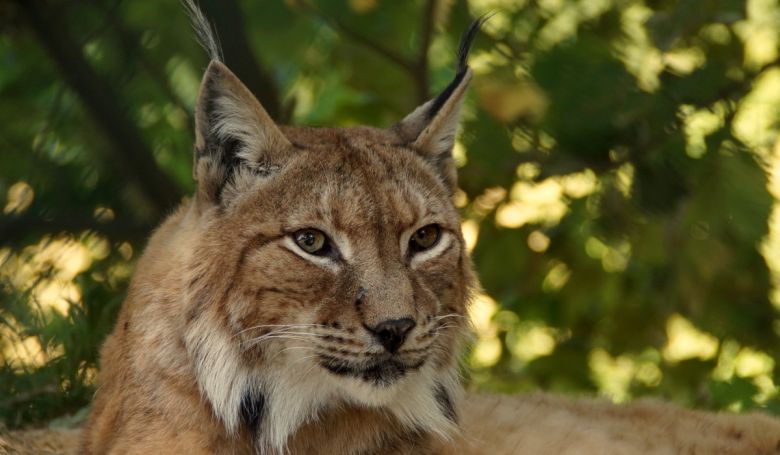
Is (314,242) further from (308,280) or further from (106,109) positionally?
(106,109)

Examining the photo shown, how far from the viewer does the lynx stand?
386 centimetres

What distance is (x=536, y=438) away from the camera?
4344mm

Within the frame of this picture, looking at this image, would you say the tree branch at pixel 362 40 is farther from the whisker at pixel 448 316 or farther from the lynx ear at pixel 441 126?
the whisker at pixel 448 316

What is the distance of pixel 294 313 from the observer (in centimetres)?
387

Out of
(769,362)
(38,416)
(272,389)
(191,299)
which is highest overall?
(191,299)

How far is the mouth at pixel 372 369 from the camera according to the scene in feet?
12.5

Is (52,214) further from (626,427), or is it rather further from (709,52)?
(709,52)

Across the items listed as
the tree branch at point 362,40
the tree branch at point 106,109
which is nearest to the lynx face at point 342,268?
the tree branch at point 362,40

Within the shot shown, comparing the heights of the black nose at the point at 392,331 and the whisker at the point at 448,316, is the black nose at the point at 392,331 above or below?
above

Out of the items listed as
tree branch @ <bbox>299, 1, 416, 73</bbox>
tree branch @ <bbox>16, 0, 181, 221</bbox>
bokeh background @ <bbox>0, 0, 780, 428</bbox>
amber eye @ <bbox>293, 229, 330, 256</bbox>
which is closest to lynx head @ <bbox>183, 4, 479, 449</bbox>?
amber eye @ <bbox>293, 229, 330, 256</bbox>

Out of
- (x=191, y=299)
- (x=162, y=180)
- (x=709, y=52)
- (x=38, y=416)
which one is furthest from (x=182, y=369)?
(x=709, y=52)

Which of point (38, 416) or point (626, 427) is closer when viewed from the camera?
point (626, 427)

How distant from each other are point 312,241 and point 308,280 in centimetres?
14

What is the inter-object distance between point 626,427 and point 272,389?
1.41 m
